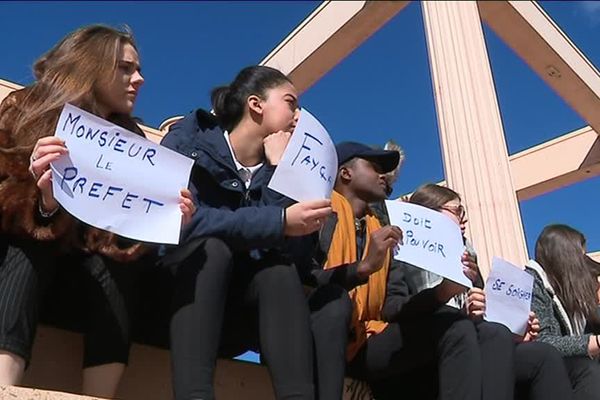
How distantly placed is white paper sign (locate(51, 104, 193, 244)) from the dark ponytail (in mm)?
618

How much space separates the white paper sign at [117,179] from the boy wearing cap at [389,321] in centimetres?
66

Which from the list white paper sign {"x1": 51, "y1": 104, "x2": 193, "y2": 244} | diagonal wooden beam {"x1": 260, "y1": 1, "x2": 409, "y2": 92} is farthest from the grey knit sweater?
diagonal wooden beam {"x1": 260, "y1": 1, "x2": 409, "y2": 92}

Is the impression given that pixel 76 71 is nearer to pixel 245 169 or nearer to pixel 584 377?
pixel 245 169

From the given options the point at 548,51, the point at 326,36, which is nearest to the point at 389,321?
the point at 326,36

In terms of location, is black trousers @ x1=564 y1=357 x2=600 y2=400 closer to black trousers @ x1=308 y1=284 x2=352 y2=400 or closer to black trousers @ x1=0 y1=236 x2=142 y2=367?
black trousers @ x1=308 y1=284 x2=352 y2=400

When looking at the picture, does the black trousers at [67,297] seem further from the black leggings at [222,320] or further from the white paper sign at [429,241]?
the white paper sign at [429,241]

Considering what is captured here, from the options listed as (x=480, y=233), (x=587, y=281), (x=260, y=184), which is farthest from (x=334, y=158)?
(x=480, y=233)

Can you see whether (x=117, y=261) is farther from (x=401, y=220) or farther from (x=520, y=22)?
(x=520, y=22)

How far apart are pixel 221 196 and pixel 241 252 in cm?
24

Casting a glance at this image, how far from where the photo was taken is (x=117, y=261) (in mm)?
1698

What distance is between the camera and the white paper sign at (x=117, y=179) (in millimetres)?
1585

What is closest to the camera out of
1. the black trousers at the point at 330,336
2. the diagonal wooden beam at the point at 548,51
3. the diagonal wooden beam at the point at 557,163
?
the black trousers at the point at 330,336

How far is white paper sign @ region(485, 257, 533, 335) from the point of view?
8.15ft

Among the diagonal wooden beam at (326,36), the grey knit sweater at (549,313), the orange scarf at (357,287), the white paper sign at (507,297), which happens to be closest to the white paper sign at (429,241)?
the orange scarf at (357,287)
